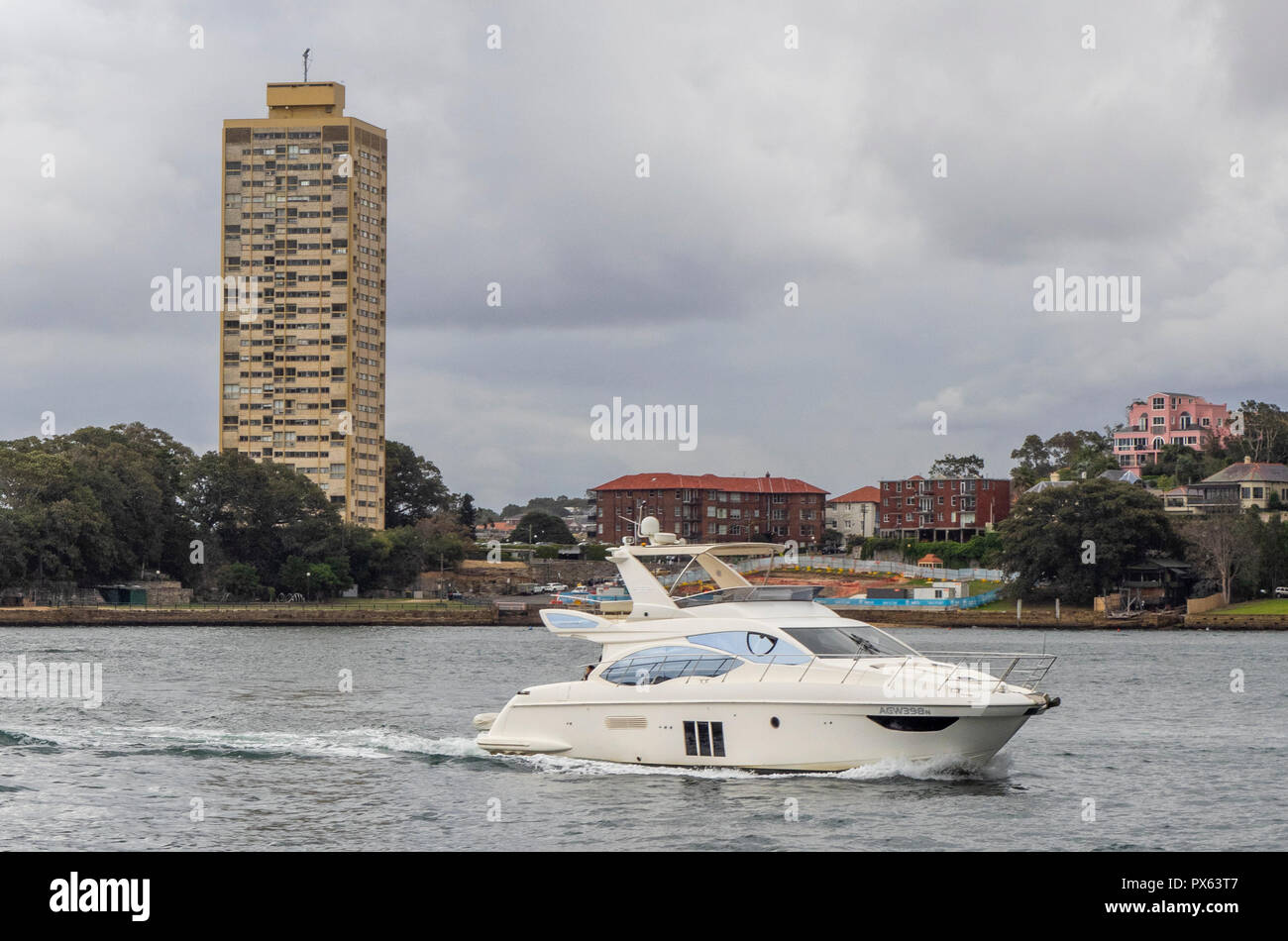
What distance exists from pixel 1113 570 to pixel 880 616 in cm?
1793

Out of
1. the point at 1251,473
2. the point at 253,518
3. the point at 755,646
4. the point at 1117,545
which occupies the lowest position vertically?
the point at 755,646

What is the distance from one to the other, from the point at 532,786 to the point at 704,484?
504ft

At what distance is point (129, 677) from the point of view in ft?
165

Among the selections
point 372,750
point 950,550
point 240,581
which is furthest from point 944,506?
point 372,750

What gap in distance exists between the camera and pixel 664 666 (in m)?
24.7

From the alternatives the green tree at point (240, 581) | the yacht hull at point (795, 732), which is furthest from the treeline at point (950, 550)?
the yacht hull at point (795, 732)

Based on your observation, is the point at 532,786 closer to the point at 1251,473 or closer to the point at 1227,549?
the point at 1227,549

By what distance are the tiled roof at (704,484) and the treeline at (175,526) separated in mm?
33244

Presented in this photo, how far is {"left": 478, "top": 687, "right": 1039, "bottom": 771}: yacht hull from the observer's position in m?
23.0

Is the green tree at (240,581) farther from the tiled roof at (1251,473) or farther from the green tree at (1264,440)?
the green tree at (1264,440)

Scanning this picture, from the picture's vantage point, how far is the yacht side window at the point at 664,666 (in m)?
24.2

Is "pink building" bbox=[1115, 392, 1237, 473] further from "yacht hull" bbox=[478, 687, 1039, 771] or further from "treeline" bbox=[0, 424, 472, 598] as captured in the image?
"yacht hull" bbox=[478, 687, 1039, 771]
